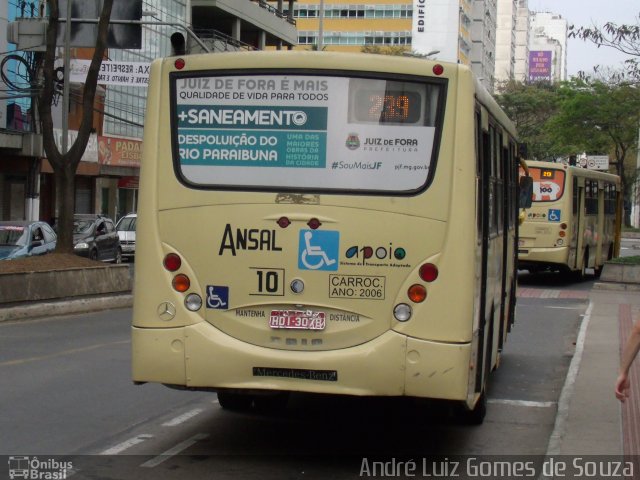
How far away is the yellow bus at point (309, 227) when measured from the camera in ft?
24.7

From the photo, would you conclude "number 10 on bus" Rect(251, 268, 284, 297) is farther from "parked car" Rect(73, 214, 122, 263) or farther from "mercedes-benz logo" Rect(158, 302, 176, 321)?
"parked car" Rect(73, 214, 122, 263)

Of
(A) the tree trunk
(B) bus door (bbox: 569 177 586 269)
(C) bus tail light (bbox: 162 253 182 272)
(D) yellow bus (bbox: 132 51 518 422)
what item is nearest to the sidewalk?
(D) yellow bus (bbox: 132 51 518 422)

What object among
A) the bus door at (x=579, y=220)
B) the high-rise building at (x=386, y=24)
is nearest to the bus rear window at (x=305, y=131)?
the bus door at (x=579, y=220)

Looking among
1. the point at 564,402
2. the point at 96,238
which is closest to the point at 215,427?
the point at 564,402

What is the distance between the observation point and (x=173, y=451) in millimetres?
8258

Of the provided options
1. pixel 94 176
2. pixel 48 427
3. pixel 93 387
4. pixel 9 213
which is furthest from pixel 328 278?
pixel 94 176

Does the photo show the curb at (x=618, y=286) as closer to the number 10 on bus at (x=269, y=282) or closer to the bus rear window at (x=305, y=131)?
the bus rear window at (x=305, y=131)

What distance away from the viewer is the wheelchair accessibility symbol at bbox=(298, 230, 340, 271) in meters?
7.64

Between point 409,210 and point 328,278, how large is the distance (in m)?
0.75

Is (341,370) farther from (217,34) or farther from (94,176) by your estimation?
(217,34)

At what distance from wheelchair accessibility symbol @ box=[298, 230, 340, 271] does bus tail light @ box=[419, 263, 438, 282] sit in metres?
0.61

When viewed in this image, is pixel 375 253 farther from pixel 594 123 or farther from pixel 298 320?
pixel 594 123

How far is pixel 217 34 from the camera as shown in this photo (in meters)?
52.8

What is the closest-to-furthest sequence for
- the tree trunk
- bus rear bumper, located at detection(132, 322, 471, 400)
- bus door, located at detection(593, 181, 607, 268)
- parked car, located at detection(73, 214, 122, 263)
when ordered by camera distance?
bus rear bumper, located at detection(132, 322, 471, 400)
the tree trunk
parked car, located at detection(73, 214, 122, 263)
bus door, located at detection(593, 181, 607, 268)
